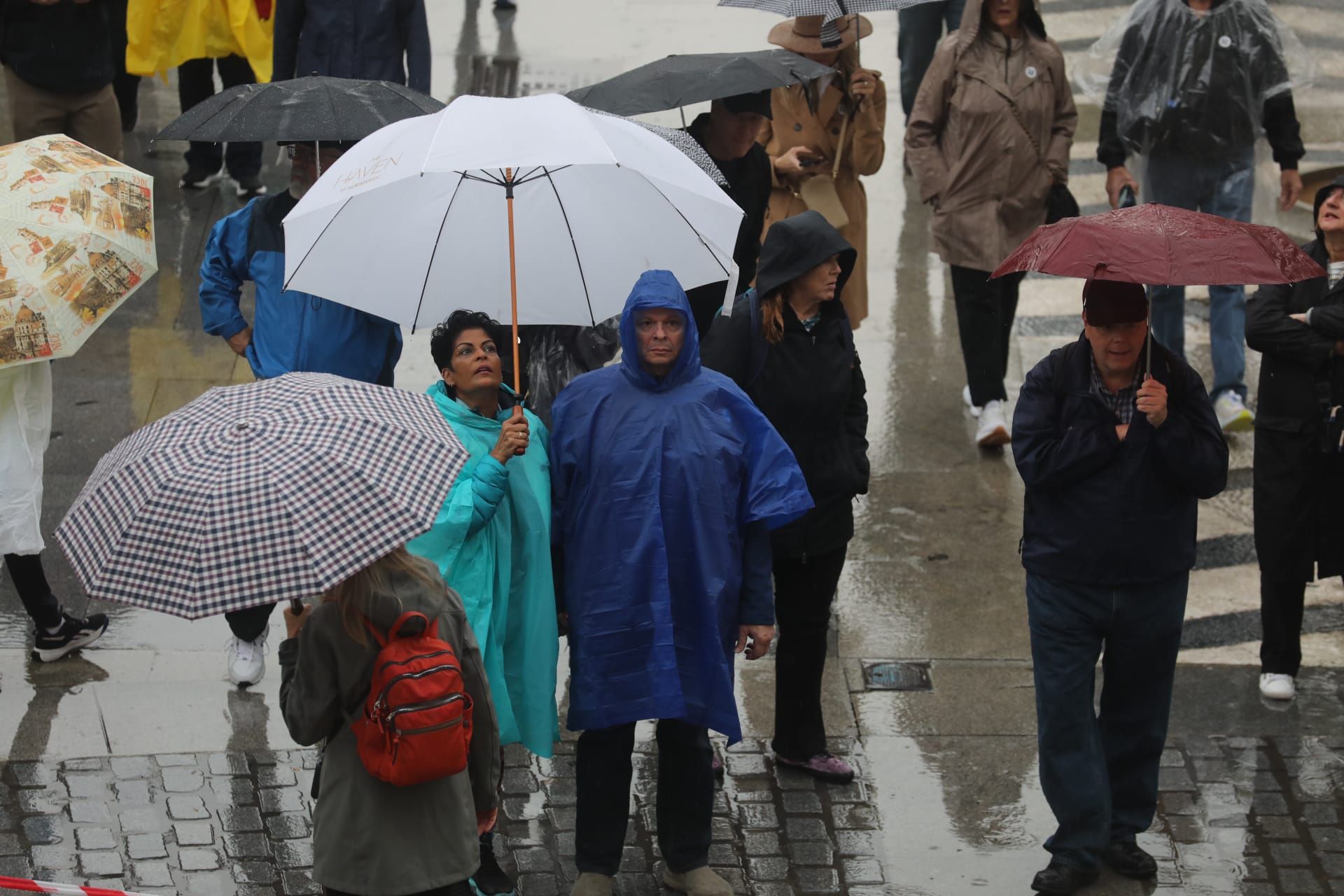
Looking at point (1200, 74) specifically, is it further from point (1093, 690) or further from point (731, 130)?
point (1093, 690)

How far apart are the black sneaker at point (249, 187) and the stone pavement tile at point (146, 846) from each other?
5836mm

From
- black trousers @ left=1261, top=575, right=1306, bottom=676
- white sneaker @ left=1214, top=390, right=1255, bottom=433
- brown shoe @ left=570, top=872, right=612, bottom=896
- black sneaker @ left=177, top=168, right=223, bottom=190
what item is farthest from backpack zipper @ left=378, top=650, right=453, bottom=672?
black sneaker @ left=177, top=168, right=223, bottom=190

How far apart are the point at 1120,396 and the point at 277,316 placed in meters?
2.85

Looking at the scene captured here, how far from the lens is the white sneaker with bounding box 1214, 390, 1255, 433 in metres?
8.85

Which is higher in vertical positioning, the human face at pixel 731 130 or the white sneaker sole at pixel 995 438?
the human face at pixel 731 130

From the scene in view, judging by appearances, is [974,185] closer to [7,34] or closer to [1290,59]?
[1290,59]

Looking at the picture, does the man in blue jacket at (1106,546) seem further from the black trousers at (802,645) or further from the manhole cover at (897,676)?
the manhole cover at (897,676)

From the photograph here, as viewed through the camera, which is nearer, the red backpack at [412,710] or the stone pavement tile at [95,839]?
the red backpack at [412,710]

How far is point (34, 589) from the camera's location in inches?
256

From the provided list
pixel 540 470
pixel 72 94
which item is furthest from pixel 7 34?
pixel 540 470

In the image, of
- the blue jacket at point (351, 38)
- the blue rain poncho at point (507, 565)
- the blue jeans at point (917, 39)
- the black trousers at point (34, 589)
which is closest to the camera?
the blue rain poncho at point (507, 565)

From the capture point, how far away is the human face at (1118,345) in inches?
206

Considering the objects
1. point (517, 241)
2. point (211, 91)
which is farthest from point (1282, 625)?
point (211, 91)

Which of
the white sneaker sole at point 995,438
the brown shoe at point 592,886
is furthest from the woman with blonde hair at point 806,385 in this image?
the white sneaker sole at point 995,438
